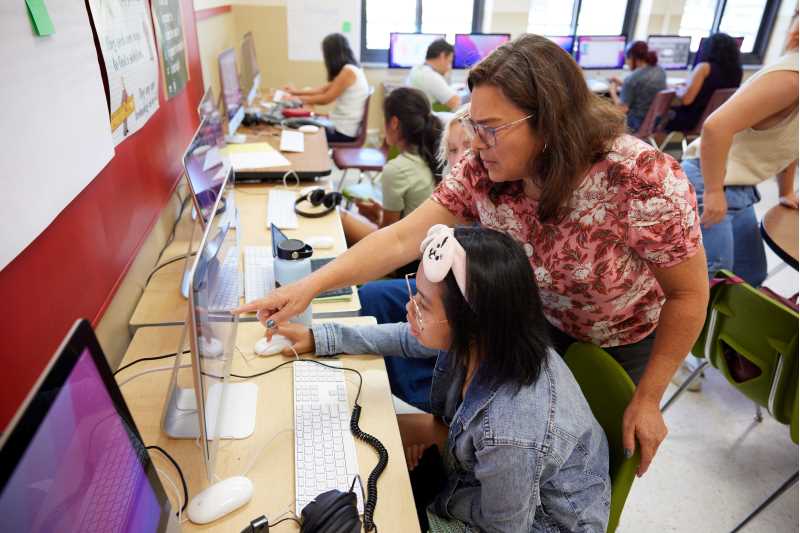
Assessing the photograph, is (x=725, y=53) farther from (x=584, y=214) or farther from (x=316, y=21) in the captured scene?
(x=584, y=214)

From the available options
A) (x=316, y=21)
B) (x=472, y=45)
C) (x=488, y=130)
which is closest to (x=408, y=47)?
(x=472, y=45)

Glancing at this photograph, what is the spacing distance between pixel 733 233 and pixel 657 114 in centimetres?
298

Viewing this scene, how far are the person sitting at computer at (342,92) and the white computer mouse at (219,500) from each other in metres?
3.40

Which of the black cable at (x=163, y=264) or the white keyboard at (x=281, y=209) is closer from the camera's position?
the black cable at (x=163, y=264)

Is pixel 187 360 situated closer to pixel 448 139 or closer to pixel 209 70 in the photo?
pixel 448 139

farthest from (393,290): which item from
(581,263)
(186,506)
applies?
(186,506)

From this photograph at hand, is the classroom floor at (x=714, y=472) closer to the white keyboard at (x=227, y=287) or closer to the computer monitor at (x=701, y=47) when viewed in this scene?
the white keyboard at (x=227, y=287)

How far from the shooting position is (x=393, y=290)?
1.87 m

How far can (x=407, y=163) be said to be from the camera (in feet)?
7.97

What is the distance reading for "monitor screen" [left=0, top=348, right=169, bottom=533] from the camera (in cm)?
46

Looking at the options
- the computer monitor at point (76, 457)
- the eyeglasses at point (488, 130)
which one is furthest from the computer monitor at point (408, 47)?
the computer monitor at point (76, 457)

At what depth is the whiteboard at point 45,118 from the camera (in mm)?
852

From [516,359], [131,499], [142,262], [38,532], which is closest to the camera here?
[38,532]

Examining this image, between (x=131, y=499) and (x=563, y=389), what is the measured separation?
2.47 feet
